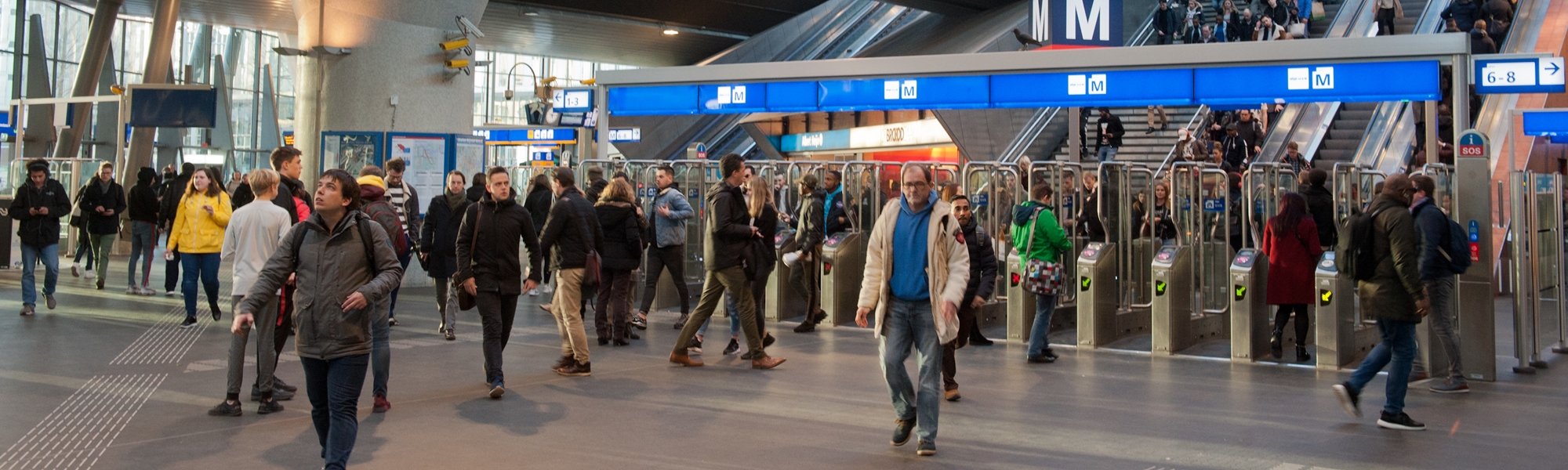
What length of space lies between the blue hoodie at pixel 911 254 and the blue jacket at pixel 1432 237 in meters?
3.29

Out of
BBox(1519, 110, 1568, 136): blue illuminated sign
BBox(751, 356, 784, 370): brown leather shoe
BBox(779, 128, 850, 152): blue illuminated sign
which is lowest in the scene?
BBox(751, 356, 784, 370): brown leather shoe

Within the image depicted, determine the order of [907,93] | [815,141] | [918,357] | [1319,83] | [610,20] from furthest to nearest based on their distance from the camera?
[610,20], [815,141], [907,93], [1319,83], [918,357]

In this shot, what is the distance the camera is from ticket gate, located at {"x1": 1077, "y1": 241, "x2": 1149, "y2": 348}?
994 cm

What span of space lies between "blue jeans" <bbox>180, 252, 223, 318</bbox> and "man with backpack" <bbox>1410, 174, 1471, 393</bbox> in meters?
8.46

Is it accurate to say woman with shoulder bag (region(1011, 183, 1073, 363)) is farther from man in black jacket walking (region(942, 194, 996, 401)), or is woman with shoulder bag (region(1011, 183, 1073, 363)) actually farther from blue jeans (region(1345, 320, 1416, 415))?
blue jeans (region(1345, 320, 1416, 415))

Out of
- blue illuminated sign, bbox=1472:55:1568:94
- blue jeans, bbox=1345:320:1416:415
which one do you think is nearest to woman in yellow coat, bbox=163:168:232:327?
blue jeans, bbox=1345:320:1416:415

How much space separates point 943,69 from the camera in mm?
12297

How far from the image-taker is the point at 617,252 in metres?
9.75

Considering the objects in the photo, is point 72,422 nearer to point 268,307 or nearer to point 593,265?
point 268,307

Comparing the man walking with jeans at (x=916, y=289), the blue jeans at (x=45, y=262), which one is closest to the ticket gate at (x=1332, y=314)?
the man walking with jeans at (x=916, y=289)

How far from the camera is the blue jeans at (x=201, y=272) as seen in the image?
958 cm

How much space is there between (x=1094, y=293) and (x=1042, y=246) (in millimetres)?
1113

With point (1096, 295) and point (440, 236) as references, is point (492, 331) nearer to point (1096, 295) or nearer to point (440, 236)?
point (440, 236)

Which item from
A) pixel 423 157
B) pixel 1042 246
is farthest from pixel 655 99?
pixel 1042 246
